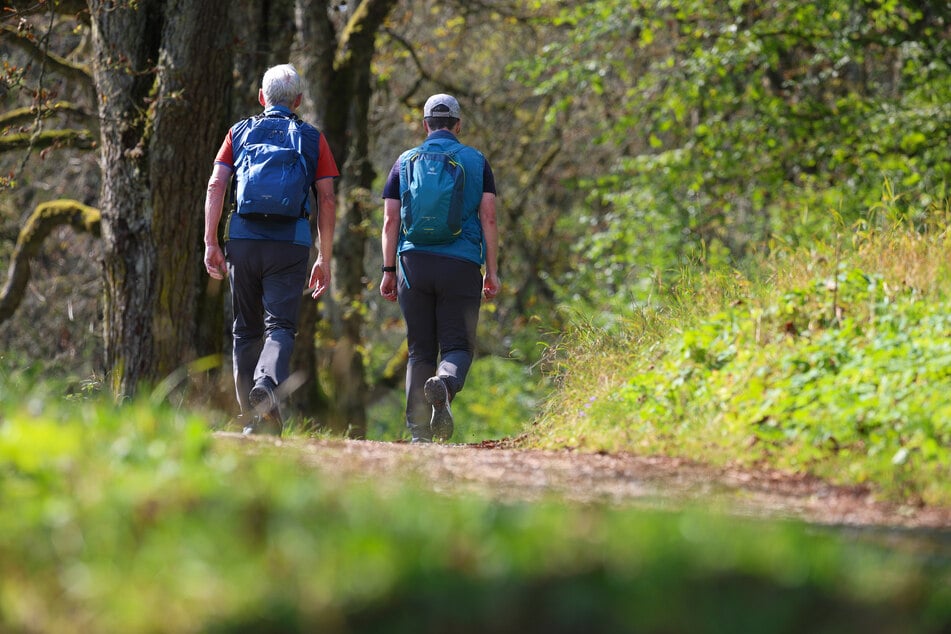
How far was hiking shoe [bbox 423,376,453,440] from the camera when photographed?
7.15 meters

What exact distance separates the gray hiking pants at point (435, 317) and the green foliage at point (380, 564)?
3676 millimetres

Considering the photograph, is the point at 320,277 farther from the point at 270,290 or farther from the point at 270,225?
the point at 270,225

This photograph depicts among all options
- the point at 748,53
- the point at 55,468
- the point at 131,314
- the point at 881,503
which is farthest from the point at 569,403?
the point at 748,53

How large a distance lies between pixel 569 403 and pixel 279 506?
13.4 ft

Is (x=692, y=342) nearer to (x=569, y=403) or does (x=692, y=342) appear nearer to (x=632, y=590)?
(x=569, y=403)

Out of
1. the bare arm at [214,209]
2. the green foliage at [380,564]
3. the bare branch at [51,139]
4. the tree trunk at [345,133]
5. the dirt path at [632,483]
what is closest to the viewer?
the green foliage at [380,564]

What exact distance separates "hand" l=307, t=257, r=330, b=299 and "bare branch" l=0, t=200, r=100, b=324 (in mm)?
4593

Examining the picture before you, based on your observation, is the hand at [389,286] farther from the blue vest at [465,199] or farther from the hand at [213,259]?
the hand at [213,259]

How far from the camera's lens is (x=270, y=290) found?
6926 mm

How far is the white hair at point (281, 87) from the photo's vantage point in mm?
7016

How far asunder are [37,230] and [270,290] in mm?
5621

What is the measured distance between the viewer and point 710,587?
2908 millimetres

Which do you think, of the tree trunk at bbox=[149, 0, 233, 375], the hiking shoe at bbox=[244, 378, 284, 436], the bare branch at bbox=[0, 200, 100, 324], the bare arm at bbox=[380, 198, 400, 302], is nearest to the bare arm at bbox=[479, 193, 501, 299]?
the bare arm at bbox=[380, 198, 400, 302]

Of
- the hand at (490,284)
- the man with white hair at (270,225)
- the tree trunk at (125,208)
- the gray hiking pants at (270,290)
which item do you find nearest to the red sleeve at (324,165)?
the man with white hair at (270,225)
